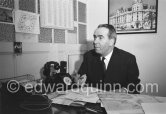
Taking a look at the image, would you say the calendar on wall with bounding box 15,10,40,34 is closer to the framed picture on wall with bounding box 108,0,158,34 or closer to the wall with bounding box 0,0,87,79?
the wall with bounding box 0,0,87,79

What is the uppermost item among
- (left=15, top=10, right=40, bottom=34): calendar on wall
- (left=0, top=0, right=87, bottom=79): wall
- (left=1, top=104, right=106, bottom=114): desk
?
(left=15, top=10, right=40, bottom=34): calendar on wall

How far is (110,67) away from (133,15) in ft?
2.87

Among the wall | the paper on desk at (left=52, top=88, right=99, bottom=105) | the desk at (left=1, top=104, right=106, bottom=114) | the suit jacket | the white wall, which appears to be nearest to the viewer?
the desk at (left=1, top=104, right=106, bottom=114)

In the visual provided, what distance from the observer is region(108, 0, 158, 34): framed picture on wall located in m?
2.23

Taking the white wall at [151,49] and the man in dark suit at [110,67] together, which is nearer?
the man in dark suit at [110,67]

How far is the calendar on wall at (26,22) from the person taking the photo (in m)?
1.63

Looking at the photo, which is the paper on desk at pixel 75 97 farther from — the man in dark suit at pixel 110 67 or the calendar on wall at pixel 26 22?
the calendar on wall at pixel 26 22

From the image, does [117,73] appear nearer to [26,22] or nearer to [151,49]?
[151,49]

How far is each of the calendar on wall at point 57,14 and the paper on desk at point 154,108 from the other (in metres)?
1.35

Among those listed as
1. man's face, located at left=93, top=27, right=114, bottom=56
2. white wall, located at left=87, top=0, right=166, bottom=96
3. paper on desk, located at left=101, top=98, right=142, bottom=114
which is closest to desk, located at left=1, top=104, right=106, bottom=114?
paper on desk, located at left=101, top=98, right=142, bottom=114

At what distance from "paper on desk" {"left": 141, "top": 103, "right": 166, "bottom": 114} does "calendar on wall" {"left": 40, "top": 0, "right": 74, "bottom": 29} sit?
4.42ft

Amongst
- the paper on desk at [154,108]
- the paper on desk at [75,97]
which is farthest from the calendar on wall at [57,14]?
the paper on desk at [154,108]

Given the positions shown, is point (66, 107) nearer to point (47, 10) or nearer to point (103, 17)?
point (47, 10)

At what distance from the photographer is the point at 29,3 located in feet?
5.72
